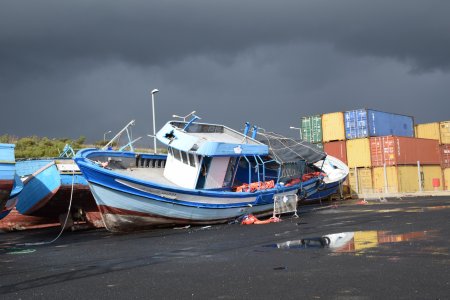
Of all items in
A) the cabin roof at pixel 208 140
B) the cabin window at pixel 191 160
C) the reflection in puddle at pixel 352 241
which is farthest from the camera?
the cabin window at pixel 191 160

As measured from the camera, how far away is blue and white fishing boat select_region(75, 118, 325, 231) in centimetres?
1620

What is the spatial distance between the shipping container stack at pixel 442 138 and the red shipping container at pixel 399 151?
1.70 metres

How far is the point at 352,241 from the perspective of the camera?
36.7 ft

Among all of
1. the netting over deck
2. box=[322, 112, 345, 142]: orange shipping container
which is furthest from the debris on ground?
box=[322, 112, 345, 142]: orange shipping container

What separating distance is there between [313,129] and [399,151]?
23.6 feet

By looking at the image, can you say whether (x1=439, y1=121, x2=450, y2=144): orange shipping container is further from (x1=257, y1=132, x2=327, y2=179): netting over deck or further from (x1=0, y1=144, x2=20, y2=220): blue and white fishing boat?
(x1=0, y1=144, x2=20, y2=220): blue and white fishing boat

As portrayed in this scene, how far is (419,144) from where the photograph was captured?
1379 inches

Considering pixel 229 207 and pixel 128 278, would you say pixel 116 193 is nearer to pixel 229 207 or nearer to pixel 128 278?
pixel 229 207

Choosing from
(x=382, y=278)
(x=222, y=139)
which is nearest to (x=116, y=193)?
(x=222, y=139)

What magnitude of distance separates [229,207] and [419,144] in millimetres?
22325

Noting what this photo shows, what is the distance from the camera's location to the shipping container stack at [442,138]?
37188mm

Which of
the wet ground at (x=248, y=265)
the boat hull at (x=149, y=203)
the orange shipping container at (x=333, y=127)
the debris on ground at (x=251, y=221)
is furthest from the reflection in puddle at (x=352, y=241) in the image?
the orange shipping container at (x=333, y=127)

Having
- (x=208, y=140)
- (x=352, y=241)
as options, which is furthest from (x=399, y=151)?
(x=352, y=241)

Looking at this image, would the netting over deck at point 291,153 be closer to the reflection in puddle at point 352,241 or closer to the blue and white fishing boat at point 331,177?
the blue and white fishing boat at point 331,177
